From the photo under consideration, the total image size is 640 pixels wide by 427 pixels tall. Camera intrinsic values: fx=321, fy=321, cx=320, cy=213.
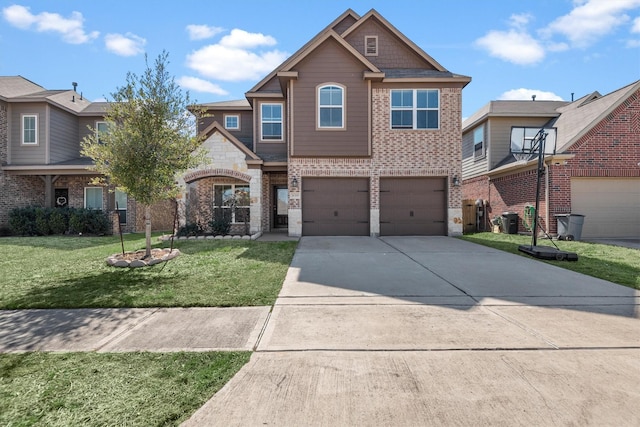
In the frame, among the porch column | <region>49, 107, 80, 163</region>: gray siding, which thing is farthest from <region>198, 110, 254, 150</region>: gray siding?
<region>49, 107, 80, 163</region>: gray siding

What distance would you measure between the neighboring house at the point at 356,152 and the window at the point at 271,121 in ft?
5.41

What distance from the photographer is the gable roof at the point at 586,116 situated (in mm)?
12469

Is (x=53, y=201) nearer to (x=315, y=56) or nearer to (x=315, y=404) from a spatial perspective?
(x=315, y=56)

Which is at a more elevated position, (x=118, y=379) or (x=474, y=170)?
(x=474, y=170)

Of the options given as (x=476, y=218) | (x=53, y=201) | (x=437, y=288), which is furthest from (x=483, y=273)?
(x=53, y=201)

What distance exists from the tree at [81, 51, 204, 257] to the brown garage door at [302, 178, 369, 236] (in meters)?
5.71

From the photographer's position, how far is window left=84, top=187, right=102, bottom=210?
16.6m

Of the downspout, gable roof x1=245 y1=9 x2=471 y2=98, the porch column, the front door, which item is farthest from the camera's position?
the front door

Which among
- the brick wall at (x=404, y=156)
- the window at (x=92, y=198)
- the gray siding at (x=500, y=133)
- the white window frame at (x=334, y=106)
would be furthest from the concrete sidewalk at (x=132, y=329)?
the gray siding at (x=500, y=133)

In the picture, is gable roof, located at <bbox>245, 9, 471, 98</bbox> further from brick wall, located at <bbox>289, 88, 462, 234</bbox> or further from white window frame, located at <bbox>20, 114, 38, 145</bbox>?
white window frame, located at <bbox>20, 114, 38, 145</bbox>

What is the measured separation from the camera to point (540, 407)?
240 cm

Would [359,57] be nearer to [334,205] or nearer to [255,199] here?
[334,205]

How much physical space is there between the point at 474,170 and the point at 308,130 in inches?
440

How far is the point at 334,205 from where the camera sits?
13.0 m
